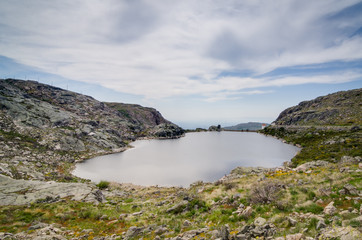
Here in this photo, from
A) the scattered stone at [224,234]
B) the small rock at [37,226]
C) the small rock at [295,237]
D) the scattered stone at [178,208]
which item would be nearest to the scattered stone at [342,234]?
the small rock at [295,237]

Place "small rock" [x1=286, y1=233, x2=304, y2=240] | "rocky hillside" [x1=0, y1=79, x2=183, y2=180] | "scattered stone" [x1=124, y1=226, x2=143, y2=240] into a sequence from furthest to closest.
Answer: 1. "rocky hillside" [x1=0, y1=79, x2=183, y2=180]
2. "scattered stone" [x1=124, y1=226, x2=143, y2=240]
3. "small rock" [x1=286, y1=233, x2=304, y2=240]

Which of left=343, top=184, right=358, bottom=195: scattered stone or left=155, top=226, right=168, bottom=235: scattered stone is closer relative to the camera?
left=343, top=184, right=358, bottom=195: scattered stone

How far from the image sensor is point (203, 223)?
13.8m

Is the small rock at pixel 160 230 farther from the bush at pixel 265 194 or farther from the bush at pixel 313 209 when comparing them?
the bush at pixel 313 209

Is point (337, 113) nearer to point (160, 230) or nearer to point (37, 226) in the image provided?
point (160, 230)

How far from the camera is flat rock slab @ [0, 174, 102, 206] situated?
23406 millimetres

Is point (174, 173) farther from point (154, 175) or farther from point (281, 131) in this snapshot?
point (281, 131)

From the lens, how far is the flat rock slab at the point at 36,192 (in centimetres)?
2341

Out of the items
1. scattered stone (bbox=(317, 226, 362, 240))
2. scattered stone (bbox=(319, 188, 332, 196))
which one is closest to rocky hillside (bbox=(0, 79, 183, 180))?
scattered stone (bbox=(317, 226, 362, 240))

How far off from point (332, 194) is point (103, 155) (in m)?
85.2

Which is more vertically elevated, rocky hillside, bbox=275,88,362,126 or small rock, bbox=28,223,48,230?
→ rocky hillside, bbox=275,88,362,126

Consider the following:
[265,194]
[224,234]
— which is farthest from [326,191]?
[224,234]

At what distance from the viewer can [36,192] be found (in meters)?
26.2

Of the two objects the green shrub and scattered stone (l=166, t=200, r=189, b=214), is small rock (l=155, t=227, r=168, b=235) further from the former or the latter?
the green shrub
